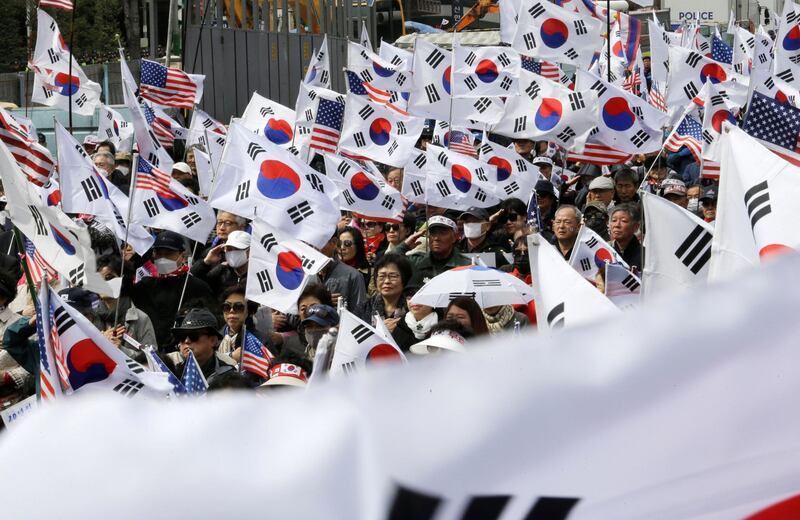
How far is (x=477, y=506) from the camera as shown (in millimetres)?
1502

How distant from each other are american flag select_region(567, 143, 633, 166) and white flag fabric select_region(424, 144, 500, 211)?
36.3 inches

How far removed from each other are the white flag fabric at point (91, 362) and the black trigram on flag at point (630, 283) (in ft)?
8.90

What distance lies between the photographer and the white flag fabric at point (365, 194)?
1134 cm

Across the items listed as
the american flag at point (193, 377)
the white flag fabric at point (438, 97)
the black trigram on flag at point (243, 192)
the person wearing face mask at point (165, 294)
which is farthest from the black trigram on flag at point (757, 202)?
the white flag fabric at point (438, 97)

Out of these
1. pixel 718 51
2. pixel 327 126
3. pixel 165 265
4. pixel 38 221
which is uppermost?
pixel 718 51

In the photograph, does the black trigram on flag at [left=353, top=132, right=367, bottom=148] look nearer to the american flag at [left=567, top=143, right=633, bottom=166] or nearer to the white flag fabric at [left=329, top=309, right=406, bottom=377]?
the american flag at [left=567, top=143, right=633, bottom=166]

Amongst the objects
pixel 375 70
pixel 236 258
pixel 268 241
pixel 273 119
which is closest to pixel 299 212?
pixel 268 241

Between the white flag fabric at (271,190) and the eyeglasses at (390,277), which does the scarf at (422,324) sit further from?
the white flag fabric at (271,190)

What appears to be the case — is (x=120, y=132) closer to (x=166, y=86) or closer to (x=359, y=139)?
(x=166, y=86)

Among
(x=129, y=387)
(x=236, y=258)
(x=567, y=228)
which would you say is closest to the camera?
(x=129, y=387)

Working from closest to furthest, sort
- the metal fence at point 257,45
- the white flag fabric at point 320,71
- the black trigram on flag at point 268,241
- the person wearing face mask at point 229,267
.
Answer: the black trigram on flag at point 268,241
the person wearing face mask at point 229,267
the white flag fabric at point 320,71
the metal fence at point 257,45

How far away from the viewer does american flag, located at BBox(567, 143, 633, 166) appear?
484 inches

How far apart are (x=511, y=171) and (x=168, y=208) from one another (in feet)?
11.7

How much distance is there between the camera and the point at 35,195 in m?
7.58
